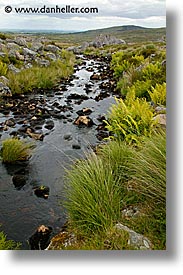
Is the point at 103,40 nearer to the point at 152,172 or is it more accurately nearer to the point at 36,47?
the point at 36,47

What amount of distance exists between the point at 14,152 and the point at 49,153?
54 centimetres

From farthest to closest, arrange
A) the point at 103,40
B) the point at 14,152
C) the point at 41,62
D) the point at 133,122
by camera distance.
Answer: the point at 41,62 < the point at 103,40 < the point at 14,152 < the point at 133,122

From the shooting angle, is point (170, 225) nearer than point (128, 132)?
Yes

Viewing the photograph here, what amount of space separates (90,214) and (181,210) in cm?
71

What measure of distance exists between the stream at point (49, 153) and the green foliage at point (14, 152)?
0.10 metres

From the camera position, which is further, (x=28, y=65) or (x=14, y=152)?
(x=28, y=65)

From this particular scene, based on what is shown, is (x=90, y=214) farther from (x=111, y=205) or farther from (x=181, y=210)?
(x=181, y=210)

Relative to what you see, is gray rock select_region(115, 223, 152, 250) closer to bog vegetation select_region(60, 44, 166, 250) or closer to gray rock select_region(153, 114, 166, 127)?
bog vegetation select_region(60, 44, 166, 250)

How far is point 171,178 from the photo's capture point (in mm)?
2652

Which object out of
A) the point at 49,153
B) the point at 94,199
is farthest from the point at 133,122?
the point at 94,199

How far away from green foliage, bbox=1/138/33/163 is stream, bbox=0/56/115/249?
103 mm

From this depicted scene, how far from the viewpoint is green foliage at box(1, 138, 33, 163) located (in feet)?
17.3

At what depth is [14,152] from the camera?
5.32 m
